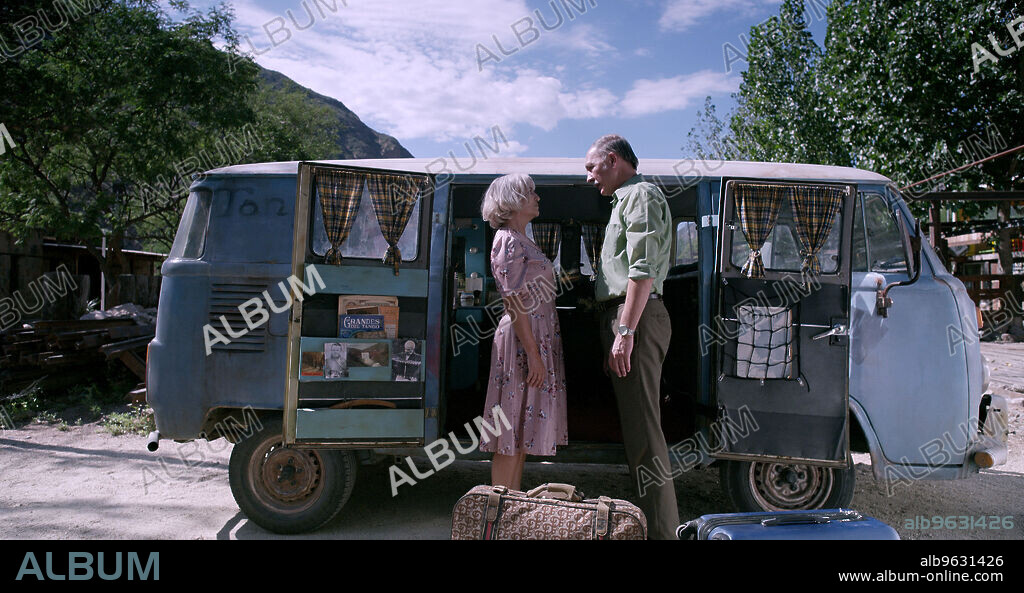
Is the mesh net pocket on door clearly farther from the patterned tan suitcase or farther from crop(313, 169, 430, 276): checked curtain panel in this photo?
crop(313, 169, 430, 276): checked curtain panel

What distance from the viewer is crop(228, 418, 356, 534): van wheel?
397 cm

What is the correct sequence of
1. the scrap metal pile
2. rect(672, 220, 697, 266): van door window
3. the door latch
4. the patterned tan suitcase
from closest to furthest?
1. the patterned tan suitcase
2. the door latch
3. rect(672, 220, 697, 266): van door window
4. the scrap metal pile

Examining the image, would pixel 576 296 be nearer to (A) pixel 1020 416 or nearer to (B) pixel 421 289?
(B) pixel 421 289

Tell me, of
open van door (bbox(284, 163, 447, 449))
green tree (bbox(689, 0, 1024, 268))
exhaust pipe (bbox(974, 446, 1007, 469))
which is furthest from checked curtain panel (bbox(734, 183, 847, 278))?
green tree (bbox(689, 0, 1024, 268))

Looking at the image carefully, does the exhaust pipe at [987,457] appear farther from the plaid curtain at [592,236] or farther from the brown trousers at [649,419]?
the plaid curtain at [592,236]

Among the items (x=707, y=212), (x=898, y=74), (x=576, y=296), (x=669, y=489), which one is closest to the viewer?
(x=669, y=489)

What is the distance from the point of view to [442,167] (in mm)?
4078

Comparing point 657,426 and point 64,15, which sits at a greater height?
point 64,15

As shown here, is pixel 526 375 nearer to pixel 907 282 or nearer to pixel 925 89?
pixel 907 282

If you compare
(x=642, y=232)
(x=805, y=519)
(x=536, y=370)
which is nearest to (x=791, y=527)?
(x=805, y=519)

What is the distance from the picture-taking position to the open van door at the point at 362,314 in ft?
12.0

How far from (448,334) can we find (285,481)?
56.0 inches

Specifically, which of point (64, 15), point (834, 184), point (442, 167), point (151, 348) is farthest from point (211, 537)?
point (64, 15)

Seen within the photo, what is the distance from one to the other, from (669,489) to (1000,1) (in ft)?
45.8
